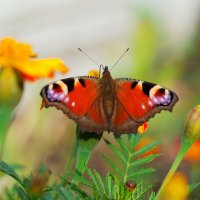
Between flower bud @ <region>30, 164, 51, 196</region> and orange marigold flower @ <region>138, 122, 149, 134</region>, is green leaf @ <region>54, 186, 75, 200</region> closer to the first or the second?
flower bud @ <region>30, 164, 51, 196</region>

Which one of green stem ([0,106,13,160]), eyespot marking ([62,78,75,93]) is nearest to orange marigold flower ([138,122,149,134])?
eyespot marking ([62,78,75,93])

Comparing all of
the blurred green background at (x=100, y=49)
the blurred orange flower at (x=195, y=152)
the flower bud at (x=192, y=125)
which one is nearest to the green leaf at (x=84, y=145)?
the flower bud at (x=192, y=125)

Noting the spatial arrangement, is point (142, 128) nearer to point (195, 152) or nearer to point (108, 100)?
point (108, 100)

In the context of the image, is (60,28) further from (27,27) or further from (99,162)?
(99,162)

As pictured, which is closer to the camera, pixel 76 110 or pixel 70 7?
pixel 76 110

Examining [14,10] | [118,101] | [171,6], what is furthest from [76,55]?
[118,101]

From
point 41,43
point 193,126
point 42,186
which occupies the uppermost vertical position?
point 193,126

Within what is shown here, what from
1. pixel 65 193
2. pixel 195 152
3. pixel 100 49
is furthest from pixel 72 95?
pixel 100 49
